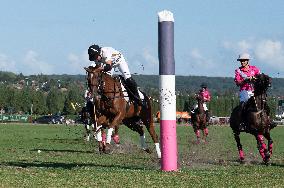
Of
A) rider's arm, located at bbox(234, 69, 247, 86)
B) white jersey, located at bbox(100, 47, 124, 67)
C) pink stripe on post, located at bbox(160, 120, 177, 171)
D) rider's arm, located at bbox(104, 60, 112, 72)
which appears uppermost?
white jersey, located at bbox(100, 47, 124, 67)

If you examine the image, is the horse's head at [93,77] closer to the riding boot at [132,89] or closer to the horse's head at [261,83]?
the riding boot at [132,89]

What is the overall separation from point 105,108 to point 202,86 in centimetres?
1521

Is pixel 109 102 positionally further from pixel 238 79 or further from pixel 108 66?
pixel 238 79

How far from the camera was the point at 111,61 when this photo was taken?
55.1 feet

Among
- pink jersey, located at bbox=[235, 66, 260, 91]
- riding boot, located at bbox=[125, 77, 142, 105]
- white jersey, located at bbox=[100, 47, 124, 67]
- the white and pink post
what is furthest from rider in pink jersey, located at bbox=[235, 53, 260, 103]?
the white and pink post

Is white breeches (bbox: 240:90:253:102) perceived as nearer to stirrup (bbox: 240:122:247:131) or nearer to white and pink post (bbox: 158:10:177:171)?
stirrup (bbox: 240:122:247:131)

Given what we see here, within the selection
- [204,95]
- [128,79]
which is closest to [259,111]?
[128,79]

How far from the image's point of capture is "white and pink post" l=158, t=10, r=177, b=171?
40.2 ft

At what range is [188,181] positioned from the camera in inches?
402

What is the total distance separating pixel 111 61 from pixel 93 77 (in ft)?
4.61

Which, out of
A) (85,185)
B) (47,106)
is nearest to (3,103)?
(47,106)

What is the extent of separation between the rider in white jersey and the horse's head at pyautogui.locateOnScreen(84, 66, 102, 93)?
0.30 m

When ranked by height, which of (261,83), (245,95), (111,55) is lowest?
(245,95)

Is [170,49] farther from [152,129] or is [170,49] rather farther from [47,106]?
[47,106]
